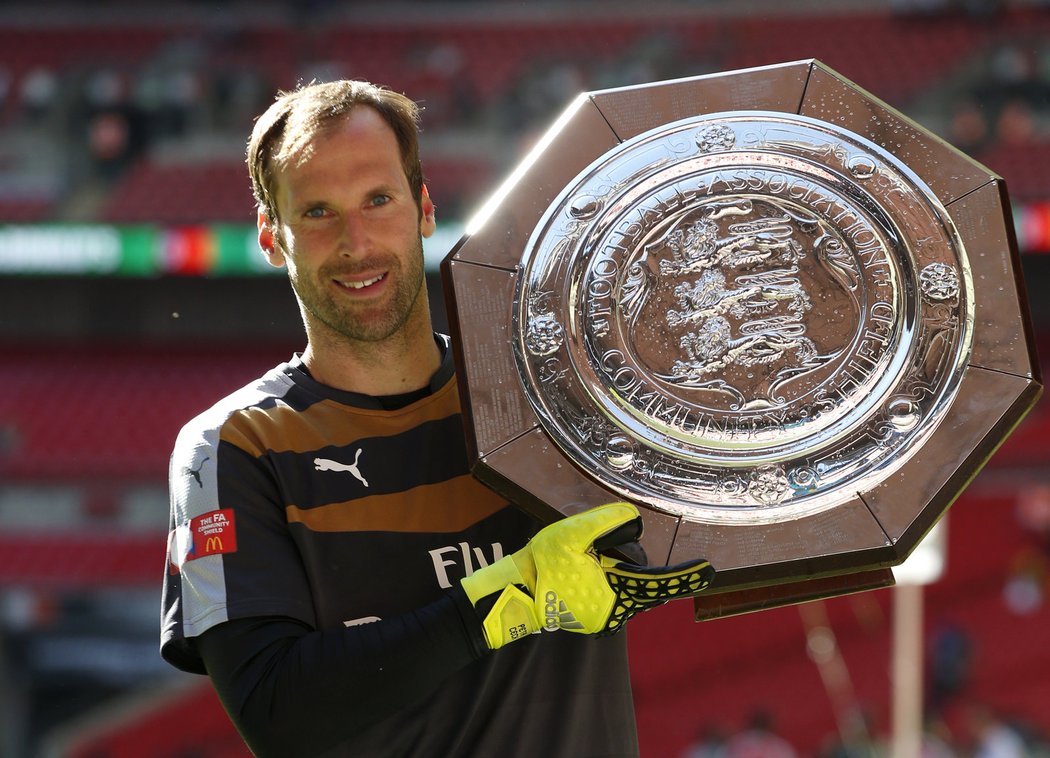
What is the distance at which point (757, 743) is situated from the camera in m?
7.50

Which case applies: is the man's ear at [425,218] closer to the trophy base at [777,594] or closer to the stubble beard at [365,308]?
the stubble beard at [365,308]

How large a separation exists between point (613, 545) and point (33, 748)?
24.1 ft

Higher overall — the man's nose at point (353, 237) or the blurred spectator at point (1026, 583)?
the man's nose at point (353, 237)

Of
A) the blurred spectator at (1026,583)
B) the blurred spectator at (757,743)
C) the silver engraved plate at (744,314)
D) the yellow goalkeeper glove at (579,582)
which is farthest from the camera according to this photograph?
the blurred spectator at (1026,583)

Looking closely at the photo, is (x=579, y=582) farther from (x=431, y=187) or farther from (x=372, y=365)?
(x=431, y=187)

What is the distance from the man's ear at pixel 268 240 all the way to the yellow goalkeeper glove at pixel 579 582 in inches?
17.2

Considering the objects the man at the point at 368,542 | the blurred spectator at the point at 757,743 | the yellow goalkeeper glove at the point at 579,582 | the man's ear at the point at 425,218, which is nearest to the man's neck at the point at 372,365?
the man at the point at 368,542

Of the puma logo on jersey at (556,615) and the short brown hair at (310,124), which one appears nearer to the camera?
the puma logo on jersey at (556,615)

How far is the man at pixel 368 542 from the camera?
1142 millimetres

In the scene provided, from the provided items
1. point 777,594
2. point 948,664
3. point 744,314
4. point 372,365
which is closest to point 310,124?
point 372,365

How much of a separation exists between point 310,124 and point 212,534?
1.38 feet

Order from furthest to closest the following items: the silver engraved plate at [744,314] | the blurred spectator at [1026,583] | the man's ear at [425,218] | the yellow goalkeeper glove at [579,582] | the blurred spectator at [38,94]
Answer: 1. the blurred spectator at [38,94]
2. the blurred spectator at [1026,583]
3. the man's ear at [425,218]
4. the silver engraved plate at [744,314]
5. the yellow goalkeeper glove at [579,582]

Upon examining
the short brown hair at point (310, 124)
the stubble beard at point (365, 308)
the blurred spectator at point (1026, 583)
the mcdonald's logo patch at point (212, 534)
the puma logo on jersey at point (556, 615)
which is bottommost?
the blurred spectator at point (1026, 583)

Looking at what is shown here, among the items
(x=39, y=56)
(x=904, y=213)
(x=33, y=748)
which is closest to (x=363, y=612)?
(x=904, y=213)
